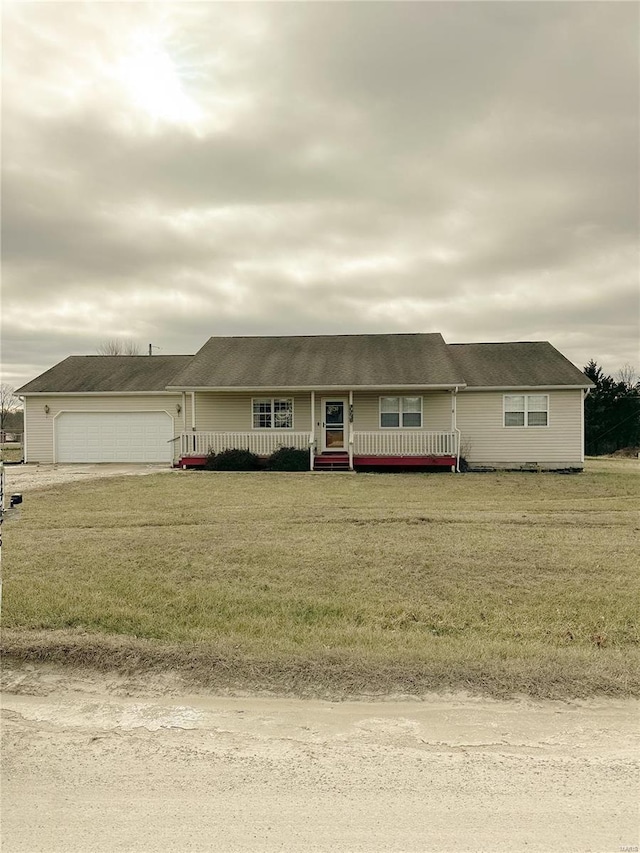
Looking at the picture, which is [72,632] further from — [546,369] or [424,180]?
[546,369]

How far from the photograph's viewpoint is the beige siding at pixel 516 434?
67.5ft

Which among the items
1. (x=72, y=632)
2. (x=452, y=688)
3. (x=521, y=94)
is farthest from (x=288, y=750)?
(x=521, y=94)

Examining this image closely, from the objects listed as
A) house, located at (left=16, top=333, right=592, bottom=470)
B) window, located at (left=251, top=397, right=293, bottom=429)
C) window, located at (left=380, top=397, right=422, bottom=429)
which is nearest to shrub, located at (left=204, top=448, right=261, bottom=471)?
house, located at (left=16, top=333, right=592, bottom=470)

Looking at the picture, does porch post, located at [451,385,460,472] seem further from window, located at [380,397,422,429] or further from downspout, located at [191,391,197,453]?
downspout, located at [191,391,197,453]

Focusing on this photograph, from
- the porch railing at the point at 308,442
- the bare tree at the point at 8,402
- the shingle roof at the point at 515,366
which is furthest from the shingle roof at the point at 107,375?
the bare tree at the point at 8,402

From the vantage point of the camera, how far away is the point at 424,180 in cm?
1889

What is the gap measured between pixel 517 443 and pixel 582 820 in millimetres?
19152

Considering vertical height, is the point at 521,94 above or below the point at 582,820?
above

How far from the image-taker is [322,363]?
72.0 ft

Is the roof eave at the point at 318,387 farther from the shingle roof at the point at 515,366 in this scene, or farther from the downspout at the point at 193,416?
the shingle roof at the point at 515,366

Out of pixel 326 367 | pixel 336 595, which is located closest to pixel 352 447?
pixel 326 367

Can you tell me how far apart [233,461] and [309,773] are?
16.8 m

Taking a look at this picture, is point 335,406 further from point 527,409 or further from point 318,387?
point 527,409

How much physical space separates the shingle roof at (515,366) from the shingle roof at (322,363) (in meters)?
0.76
